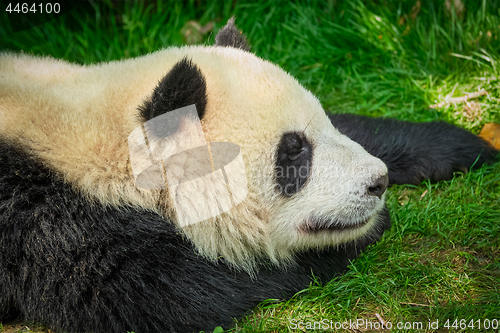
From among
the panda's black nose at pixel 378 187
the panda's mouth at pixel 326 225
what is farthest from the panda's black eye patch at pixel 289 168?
the panda's black nose at pixel 378 187

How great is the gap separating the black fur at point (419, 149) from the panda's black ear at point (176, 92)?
6.21 feet

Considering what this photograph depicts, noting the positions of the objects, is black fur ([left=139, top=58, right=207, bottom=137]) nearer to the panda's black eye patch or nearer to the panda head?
the panda head

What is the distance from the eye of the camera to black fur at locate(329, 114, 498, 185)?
158 inches

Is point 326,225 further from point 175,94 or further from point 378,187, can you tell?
point 175,94

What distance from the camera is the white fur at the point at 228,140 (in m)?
2.61

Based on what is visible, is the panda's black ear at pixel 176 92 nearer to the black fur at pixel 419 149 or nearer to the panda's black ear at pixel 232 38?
the panda's black ear at pixel 232 38

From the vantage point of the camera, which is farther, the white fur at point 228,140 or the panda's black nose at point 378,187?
the panda's black nose at point 378,187

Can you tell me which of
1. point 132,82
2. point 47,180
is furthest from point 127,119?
point 47,180

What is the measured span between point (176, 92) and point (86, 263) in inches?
41.0

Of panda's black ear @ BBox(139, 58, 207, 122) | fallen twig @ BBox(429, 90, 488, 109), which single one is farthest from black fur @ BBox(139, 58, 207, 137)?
fallen twig @ BBox(429, 90, 488, 109)

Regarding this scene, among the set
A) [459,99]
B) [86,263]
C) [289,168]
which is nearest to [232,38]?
[289,168]

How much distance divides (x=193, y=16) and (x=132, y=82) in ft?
12.5

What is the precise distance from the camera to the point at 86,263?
2.51 meters

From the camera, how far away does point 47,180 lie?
8.48 feet
